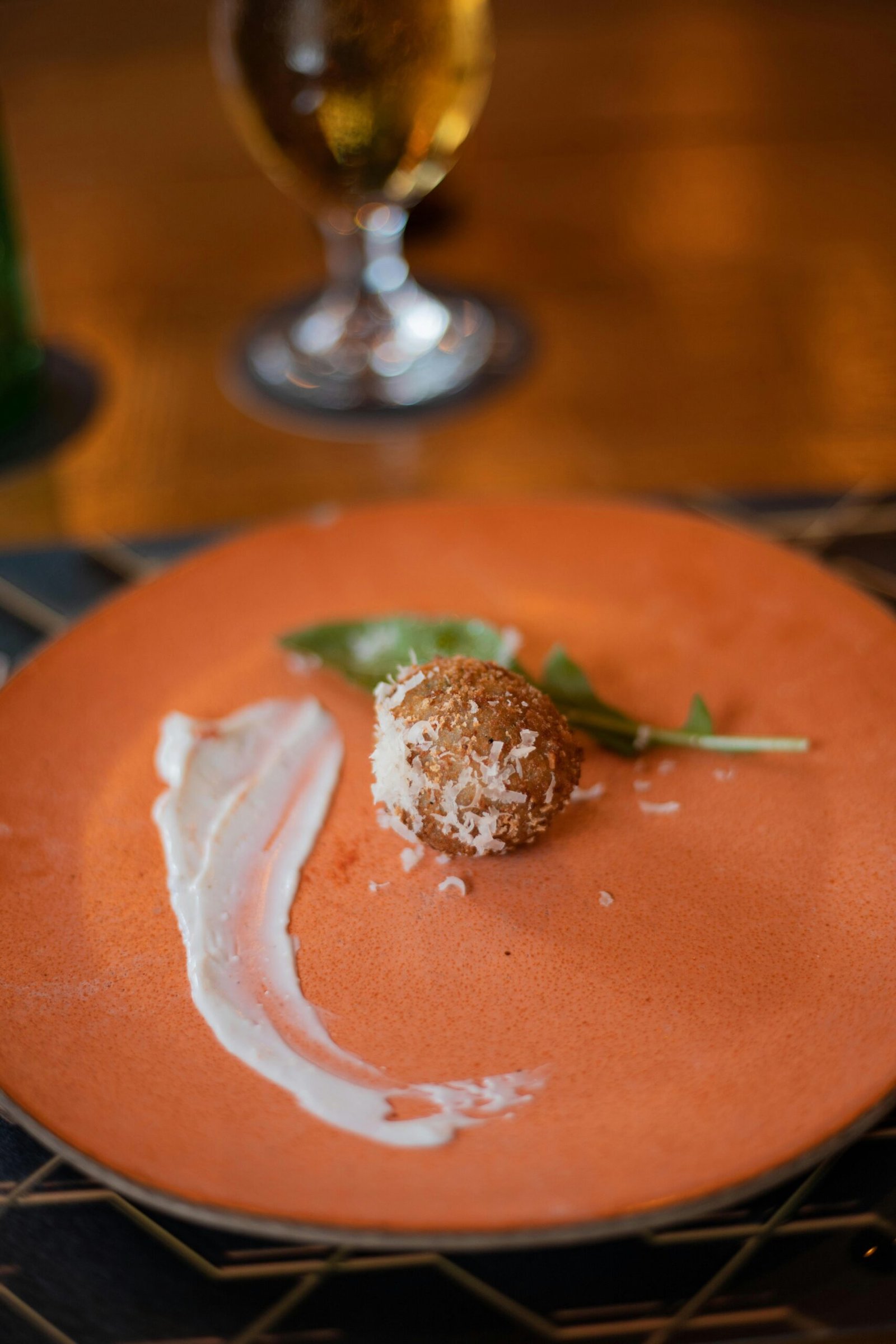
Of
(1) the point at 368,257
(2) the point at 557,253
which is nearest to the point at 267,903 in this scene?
(1) the point at 368,257

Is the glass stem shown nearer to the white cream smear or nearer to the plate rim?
the white cream smear

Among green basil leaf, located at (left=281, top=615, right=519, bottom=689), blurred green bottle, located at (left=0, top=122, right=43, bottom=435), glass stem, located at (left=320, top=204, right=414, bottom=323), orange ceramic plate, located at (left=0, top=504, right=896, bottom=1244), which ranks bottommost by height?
orange ceramic plate, located at (left=0, top=504, right=896, bottom=1244)

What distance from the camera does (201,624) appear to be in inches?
34.2

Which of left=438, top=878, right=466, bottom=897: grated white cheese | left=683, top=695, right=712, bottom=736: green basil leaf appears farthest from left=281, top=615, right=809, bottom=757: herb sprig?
left=438, top=878, right=466, bottom=897: grated white cheese

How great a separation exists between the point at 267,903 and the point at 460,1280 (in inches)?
8.1

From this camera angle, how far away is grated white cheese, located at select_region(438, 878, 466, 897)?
662mm

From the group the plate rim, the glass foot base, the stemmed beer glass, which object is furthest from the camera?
the glass foot base

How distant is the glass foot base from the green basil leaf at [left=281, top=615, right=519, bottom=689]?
54 cm

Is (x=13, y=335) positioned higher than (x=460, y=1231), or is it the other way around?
(x=13, y=335)

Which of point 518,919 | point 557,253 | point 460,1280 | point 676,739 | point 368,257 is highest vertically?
point 557,253

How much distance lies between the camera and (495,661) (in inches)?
30.7

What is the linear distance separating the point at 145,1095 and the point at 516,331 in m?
1.10

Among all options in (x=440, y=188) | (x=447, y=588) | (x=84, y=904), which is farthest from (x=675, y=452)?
(x=84, y=904)

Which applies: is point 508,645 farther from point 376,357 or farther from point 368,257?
point 368,257
